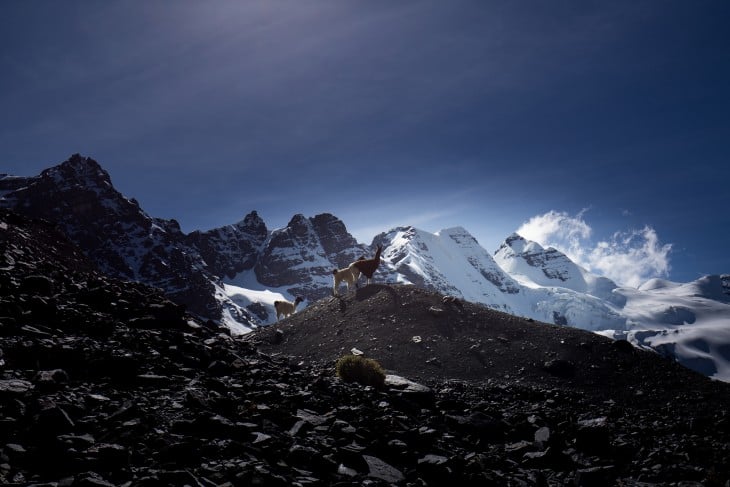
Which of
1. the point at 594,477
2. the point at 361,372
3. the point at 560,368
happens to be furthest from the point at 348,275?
the point at 594,477

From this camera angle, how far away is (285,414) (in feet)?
31.2

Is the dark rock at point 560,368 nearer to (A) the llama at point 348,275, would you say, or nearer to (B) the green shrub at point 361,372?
(B) the green shrub at point 361,372

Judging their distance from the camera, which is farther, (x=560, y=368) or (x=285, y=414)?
(x=560, y=368)

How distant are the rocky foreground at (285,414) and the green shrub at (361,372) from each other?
505 mm

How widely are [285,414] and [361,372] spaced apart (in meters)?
6.35

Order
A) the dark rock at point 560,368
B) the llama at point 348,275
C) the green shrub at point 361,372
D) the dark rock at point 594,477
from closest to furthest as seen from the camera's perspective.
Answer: the dark rock at point 594,477 → the green shrub at point 361,372 → the dark rock at point 560,368 → the llama at point 348,275

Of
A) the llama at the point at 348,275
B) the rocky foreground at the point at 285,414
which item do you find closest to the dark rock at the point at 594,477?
the rocky foreground at the point at 285,414

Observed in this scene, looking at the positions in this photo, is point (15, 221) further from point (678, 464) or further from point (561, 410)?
point (678, 464)

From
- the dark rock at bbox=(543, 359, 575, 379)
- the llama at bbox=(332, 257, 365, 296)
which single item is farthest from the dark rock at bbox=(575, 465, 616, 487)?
the llama at bbox=(332, 257, 365, 296)

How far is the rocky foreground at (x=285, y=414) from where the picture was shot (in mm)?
6418

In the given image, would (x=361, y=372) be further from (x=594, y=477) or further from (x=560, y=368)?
(x=560, y=368)

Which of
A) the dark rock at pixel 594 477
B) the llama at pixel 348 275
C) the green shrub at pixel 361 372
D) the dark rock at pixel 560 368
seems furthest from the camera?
the llama at pixel 348 275

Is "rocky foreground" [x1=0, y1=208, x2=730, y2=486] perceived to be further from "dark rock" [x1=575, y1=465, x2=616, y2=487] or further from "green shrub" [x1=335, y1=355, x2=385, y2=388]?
"green shrub" [x1=335, y1=355, x2=385, y2=388]

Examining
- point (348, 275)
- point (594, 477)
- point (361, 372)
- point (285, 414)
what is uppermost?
point (348, 275)
